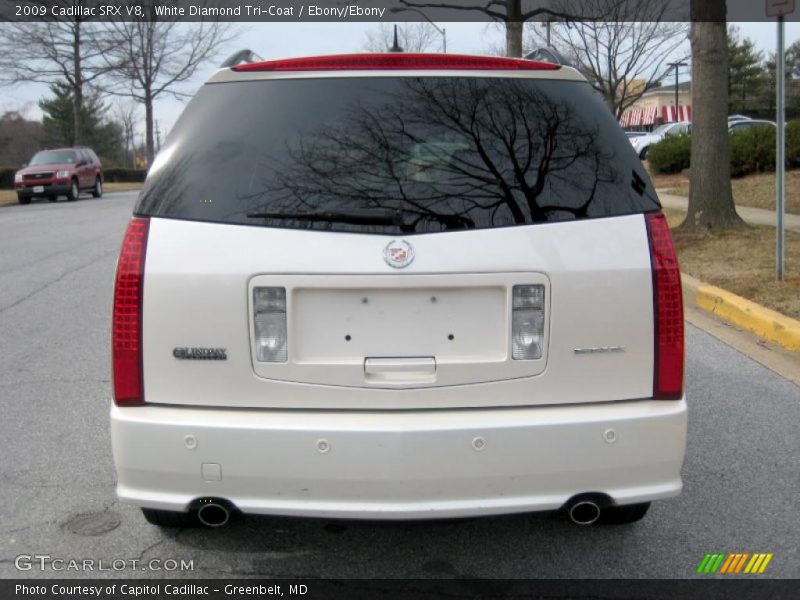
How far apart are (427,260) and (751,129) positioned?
63.5ft

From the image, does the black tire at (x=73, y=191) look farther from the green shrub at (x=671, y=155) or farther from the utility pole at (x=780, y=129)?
the utility pole at (x=780, y=129)

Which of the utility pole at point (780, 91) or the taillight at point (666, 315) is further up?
the utility pole at point (780, 91)

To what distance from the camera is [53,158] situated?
28312 millimetres

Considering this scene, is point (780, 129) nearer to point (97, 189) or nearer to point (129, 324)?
point (129, 324)

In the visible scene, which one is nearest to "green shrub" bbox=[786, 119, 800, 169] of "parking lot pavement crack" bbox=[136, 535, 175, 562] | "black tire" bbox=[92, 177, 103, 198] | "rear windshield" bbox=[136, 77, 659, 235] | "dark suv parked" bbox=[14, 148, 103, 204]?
"rear windshield" bbox=[136, 77, 659, 235]

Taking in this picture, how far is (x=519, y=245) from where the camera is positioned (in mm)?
2729

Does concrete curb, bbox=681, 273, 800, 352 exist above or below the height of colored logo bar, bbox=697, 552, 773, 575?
above

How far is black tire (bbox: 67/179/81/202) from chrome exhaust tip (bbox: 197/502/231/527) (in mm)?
27250

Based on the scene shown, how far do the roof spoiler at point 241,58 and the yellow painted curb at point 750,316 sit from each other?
4.75 metres

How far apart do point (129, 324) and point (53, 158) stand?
92.2ft

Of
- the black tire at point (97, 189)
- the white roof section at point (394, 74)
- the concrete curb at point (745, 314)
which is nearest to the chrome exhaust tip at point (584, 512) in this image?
the white roof section at point (394, 74)

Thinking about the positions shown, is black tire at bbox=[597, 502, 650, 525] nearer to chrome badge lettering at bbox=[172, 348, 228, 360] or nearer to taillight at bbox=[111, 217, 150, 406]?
chrome badge lettering at bbox=[172, 348, 228, 360]

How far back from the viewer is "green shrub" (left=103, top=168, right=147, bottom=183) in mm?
49000

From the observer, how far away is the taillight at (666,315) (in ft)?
9.23
